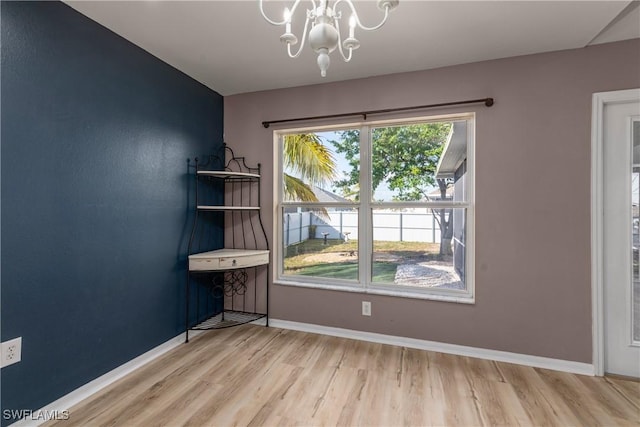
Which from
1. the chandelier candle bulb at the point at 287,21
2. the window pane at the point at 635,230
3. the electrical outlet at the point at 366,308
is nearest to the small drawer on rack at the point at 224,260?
the electrical outlet at the point at 366,308

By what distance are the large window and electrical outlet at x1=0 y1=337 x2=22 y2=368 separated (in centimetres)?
186

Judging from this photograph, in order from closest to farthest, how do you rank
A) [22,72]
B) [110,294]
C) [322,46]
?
1. [322,46]
2. [22,72]
3. [110,294]

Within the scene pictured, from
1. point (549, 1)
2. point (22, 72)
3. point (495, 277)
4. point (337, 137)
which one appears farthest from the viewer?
point (337, 137)

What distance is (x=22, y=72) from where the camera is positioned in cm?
157

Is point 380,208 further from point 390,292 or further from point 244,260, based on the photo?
point 244,260

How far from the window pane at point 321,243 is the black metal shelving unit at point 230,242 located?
0.87 feet

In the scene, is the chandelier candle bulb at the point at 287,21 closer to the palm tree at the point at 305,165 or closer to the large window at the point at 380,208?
the large window at the point at 380,208

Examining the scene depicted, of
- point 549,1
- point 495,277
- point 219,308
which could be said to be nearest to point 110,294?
point 219,308

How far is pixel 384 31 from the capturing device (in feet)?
6.59

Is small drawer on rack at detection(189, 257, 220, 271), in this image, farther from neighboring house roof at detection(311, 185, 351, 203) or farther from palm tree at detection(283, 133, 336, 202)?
neighboring house roof at detection(311, 185, 351, 203)

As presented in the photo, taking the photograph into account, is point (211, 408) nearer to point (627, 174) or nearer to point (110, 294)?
point (110, 294)

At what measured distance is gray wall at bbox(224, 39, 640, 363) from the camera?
7.07 feet

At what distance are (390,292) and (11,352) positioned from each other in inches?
96.7

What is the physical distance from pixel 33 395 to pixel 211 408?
0.93m
